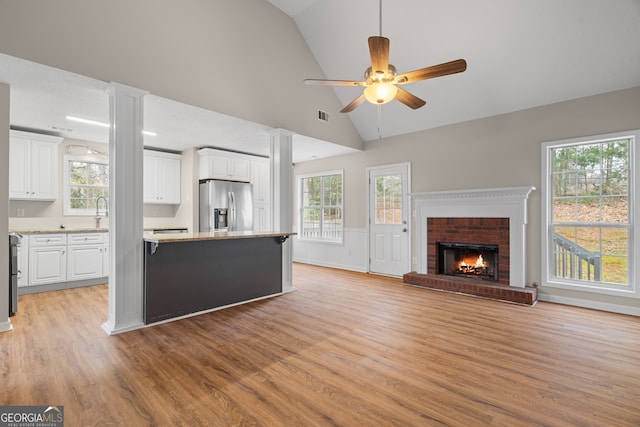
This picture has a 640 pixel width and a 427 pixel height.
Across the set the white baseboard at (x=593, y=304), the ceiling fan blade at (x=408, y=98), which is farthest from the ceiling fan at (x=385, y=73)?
the white baseboard at (x=593, y=304)

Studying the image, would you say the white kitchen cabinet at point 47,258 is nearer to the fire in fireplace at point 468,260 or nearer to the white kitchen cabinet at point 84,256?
the white kitchen cabinet at point 84,256

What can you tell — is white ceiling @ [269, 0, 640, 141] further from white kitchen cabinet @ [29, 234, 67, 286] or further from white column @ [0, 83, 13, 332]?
white kitchen cabinet @ [29, 234, 67, 286]

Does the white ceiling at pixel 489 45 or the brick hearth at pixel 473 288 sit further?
the brick hearth at pixel 473 288

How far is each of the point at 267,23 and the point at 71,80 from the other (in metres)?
2.59

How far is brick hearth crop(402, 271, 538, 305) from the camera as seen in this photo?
14.0 feet

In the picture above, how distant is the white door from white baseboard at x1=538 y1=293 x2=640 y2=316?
2.12 meters

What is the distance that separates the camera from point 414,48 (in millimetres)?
4426

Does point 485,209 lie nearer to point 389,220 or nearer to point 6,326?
point 389,220

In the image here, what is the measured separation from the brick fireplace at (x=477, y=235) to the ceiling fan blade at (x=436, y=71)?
2.51 meters

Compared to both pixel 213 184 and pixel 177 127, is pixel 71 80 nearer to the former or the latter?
pixel 177 127

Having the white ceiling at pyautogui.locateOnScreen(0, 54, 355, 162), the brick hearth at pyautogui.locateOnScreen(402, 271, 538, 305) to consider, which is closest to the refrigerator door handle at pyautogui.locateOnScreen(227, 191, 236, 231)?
the white ceiling at pyautogui.locateOnScreen(0, 54, 355, 162)

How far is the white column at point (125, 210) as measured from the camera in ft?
10.4

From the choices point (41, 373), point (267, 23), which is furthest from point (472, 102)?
point (41, 373)

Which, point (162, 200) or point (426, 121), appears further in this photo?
point (162, 200)
